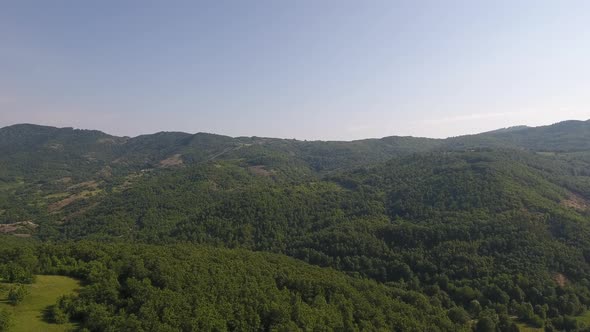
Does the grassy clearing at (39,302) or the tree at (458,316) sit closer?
the grassy clearing at (39,302)

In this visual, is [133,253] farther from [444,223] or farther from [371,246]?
[444,223]

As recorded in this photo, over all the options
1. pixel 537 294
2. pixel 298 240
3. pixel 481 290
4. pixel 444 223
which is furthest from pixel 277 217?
pixel 537 294

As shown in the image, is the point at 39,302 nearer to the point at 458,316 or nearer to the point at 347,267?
the point at 458,316

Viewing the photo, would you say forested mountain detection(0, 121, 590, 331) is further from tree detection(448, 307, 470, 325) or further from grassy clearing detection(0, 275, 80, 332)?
grassy clearing detection(0, 275, 80, 332)

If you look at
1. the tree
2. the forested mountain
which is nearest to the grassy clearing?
the forested mountain

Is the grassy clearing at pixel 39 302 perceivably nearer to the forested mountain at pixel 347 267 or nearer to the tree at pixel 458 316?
the forested mountain at pixel 347 267

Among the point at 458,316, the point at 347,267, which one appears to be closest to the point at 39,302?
the point at 458,316

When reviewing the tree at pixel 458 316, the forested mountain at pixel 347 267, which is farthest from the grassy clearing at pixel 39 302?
the tree at pixel 458 316

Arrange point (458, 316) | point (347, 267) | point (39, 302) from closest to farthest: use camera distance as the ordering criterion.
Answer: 1. point (39, 302)
2. point (458, 316)
3. point (347, 267)
